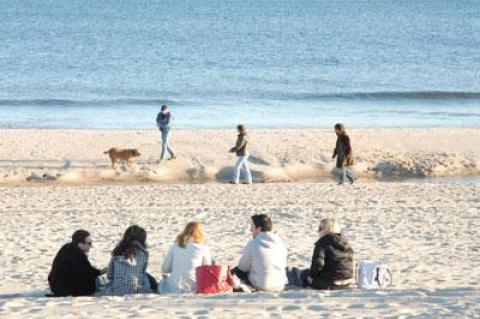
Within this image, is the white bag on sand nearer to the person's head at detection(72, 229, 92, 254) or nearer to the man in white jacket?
the man in white jacket

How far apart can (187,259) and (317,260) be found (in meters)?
1.29

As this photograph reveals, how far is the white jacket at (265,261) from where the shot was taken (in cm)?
1074

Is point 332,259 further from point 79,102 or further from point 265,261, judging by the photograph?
point 79,102

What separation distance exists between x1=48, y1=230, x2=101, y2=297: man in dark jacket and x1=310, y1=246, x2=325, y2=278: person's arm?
2.20 metres

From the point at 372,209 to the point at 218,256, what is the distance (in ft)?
14.8

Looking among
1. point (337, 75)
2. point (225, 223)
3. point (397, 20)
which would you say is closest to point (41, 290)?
point (225, 223)

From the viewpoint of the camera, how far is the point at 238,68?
55062 mm

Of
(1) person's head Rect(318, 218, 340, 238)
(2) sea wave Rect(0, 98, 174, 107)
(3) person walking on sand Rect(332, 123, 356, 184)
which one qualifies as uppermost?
(2) sea wave Rect(0, 98, 174, 107)

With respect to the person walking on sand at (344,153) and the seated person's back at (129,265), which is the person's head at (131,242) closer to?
the seated person's back at (129,265)

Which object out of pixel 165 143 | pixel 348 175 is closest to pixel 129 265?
pixel 348 175

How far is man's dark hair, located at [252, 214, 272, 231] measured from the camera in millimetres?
10766

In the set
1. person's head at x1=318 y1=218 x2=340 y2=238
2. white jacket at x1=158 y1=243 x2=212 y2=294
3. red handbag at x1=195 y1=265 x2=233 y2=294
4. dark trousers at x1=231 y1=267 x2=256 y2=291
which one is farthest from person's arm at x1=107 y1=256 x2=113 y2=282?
person's head at x1=318 y1=218 x2=340 y2=238

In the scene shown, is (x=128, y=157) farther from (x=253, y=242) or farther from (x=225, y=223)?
(x=253, y=242)

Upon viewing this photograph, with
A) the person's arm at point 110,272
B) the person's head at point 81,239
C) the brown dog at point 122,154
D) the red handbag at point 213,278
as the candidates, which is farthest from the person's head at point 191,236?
the brown dog at point 122,154
